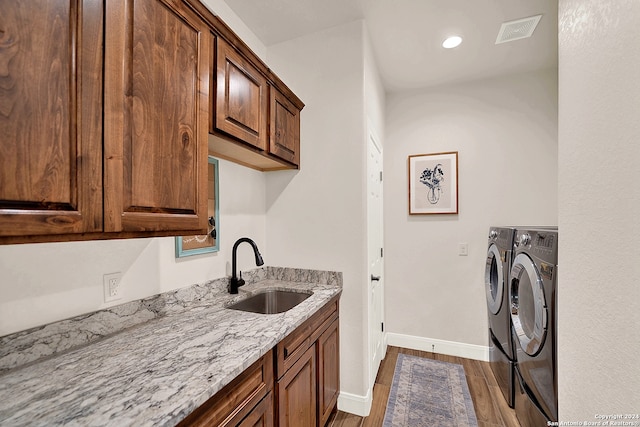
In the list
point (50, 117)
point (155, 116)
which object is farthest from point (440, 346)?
point (50, 117)

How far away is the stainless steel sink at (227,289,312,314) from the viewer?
70.9 inches

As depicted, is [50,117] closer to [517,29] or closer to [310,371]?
[310,371]

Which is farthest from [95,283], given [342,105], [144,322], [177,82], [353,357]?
[342,105]

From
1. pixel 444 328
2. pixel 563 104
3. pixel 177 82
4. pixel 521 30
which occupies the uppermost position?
pixel 521 30

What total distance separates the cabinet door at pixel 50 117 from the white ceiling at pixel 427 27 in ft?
4.51

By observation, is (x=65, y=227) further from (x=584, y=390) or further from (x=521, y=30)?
(x=521, y=30)

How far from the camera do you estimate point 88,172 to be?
0.76 m

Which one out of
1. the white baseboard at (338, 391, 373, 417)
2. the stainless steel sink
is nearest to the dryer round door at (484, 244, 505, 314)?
the white baseboard at (338, 391, 373, 417)

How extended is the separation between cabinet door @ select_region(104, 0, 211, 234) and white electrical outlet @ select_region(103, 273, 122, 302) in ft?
1.28

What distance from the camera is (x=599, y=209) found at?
699mm

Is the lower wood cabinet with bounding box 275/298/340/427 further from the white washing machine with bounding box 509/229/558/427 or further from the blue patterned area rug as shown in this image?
the white washing machine with bounding box 509/229/558/427

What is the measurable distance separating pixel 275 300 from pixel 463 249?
1953mm

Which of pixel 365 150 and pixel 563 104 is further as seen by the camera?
pixel 365 150

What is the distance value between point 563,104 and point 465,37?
162 cm
